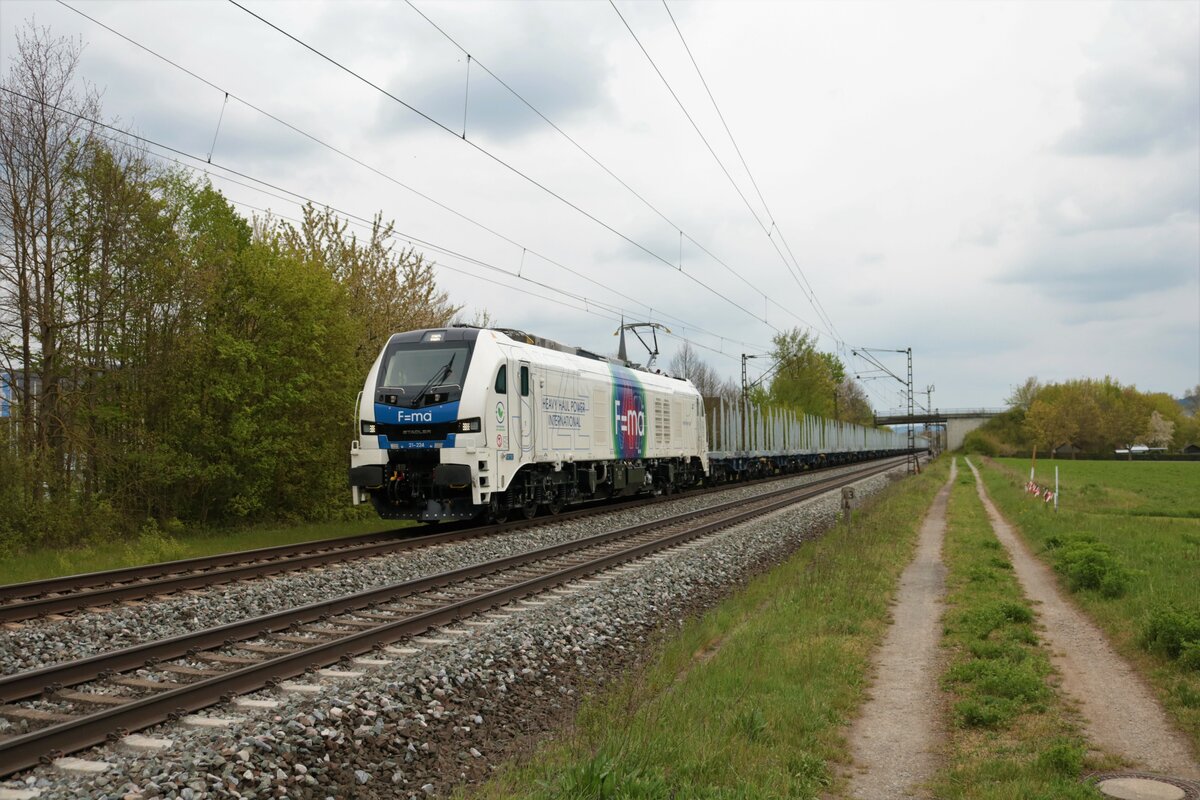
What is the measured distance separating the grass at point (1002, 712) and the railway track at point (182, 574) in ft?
27.6

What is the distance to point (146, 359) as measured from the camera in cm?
1814

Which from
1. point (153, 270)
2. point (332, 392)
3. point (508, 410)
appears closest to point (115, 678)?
point (508, 410)

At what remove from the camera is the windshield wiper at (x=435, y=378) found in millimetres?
17375

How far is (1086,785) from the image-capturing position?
545 centimetres

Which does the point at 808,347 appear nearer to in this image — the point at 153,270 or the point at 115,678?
the point at 153,270

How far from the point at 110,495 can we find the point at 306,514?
15.7 feet

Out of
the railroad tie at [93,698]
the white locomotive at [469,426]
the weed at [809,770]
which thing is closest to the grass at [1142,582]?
the weed at [809,770]

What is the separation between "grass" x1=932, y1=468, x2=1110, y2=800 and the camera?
5586mm

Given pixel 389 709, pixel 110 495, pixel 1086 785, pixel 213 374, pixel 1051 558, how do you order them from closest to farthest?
pixel 1086 785 < pixel 389 709 < pixel 1051 558 < pixel 110 495 < pixel 213 374

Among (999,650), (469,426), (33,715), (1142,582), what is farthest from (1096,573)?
(33,715)

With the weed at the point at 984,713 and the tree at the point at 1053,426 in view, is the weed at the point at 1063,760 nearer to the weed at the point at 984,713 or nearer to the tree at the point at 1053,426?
the weed at the point at 984,713

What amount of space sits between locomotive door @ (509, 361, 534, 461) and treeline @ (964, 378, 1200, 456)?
275 feet

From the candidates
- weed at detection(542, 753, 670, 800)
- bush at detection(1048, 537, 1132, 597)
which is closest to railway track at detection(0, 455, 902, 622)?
weed at detection(542, 753, 670, 800)

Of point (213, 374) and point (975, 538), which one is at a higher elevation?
point (213, 374)
